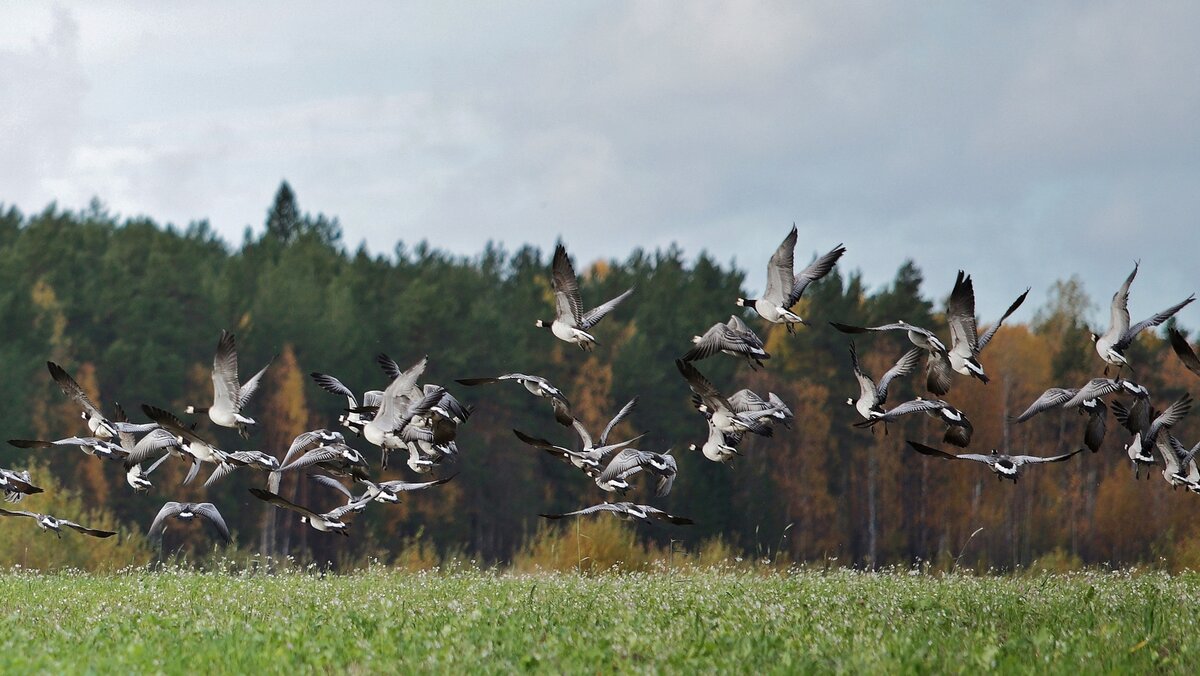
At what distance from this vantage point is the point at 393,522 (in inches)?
2862

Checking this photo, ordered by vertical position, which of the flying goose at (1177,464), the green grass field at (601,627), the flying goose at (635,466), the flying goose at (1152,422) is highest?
the flying goose at (1152,422)

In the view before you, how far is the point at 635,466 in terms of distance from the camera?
925 inches

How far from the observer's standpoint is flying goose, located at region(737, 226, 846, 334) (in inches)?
822

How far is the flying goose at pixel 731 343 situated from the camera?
20.5m

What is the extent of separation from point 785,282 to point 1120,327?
15.4ft

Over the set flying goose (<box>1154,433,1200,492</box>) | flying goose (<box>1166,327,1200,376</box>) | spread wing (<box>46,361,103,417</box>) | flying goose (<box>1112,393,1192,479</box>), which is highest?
flying goose (<box>1166,327,1200,376</box>)

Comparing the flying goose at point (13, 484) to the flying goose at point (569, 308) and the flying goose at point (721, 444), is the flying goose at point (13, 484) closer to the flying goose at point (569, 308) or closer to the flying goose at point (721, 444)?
the flying goose at point (569, 308)

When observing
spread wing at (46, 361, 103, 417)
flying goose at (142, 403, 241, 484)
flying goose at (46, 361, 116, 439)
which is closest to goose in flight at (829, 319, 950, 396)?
flying goose at (142, 403, 241, 484)

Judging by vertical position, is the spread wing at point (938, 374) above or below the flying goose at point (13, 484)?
above

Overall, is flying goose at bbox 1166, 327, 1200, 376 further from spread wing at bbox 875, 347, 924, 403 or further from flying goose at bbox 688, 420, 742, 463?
flying goose at bbox 688, 420, 742, 463

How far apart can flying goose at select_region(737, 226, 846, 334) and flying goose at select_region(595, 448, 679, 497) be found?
290 cm

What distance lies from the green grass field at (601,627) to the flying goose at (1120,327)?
3148mm

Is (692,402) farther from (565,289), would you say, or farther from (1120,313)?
(1120,313)

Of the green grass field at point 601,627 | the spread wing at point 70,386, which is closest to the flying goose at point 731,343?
the green grass field at point 601,627
